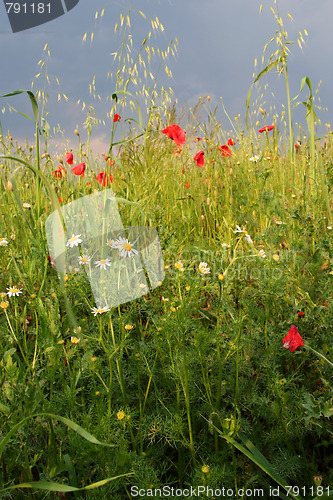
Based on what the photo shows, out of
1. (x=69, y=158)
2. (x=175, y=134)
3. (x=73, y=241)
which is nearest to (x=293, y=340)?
(x=73, y=241)

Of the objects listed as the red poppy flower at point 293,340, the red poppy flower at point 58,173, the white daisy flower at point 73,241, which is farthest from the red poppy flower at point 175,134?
the red poppy flower at point 293,340

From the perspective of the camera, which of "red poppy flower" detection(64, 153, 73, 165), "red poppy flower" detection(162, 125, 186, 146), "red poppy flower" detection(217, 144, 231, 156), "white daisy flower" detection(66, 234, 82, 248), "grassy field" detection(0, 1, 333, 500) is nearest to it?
"grassy field" detection(0, 1, 333, 500)

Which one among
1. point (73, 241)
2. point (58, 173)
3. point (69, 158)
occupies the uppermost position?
point (69, 158)

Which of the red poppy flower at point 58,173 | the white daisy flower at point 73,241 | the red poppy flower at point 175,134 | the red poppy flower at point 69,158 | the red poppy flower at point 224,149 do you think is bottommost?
the white daisy flower at point 73,241

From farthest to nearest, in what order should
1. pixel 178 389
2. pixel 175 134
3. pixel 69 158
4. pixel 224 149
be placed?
1. pixel 224 149
2. pixel 69 158
3. pixel 175 134
4. pixel 178 389

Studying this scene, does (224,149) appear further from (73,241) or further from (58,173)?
(73,241)

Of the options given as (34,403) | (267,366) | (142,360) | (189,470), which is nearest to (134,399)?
(142,360)

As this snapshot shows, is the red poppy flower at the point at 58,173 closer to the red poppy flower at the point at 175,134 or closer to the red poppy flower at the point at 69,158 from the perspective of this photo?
the red poppy flower at the point at 69,158

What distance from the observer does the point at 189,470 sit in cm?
127

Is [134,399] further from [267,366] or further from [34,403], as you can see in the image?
[267,366]

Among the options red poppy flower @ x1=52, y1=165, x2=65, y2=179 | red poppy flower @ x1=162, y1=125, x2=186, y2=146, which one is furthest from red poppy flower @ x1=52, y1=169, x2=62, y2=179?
red poppy flower @ x1=162, y1=125, x2=186, y2=146

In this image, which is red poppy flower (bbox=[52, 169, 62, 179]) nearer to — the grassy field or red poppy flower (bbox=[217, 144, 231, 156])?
the grassy field

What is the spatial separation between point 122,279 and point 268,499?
96cm

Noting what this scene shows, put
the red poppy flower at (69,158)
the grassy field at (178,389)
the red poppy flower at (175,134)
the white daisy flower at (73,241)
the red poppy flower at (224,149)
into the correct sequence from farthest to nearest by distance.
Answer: the red poppy flower at (224,149) < the red poppy flower at (69,158) < the red poppy flower at (175,134) < the white daisy flower at (73,241) < the grassy field at (178,389)
